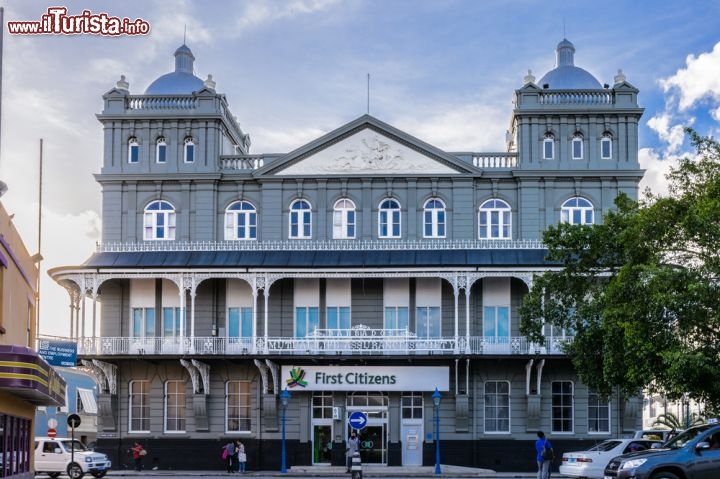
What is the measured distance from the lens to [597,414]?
47.2 m

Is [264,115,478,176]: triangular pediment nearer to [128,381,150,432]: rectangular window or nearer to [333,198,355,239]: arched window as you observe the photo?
[333,198,355,239]: arched window

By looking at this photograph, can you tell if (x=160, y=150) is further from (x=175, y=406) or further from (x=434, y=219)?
(x=434, y=219)

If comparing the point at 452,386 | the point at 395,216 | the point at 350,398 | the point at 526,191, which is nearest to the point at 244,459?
the point at 350,398

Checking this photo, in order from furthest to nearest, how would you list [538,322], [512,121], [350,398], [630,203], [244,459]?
[512,121] < [350,398] < [244,459] < [538,322] < [630,203]

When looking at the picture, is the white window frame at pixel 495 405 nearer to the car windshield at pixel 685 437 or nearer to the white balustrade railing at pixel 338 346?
the white balustrade railing at pixel 338 346

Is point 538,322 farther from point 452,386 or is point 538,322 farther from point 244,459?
point 244,459

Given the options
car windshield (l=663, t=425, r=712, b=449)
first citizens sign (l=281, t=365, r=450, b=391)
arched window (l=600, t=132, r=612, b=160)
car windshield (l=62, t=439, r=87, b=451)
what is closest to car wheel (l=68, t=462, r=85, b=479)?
car windshield (l=62, t=439, r=87, b=451)

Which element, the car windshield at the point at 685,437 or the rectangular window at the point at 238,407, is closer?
the car windshield at the point at 685,437

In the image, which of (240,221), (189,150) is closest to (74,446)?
(240,221)

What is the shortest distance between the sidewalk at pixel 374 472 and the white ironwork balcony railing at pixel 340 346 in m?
4.48

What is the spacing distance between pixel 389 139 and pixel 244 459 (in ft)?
47.1

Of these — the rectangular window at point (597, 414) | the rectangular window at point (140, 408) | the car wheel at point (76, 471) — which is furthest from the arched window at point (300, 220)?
the car wheel at point (76, 471)

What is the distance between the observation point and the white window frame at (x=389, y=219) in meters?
49.1

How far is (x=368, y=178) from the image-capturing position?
49.0 meters
